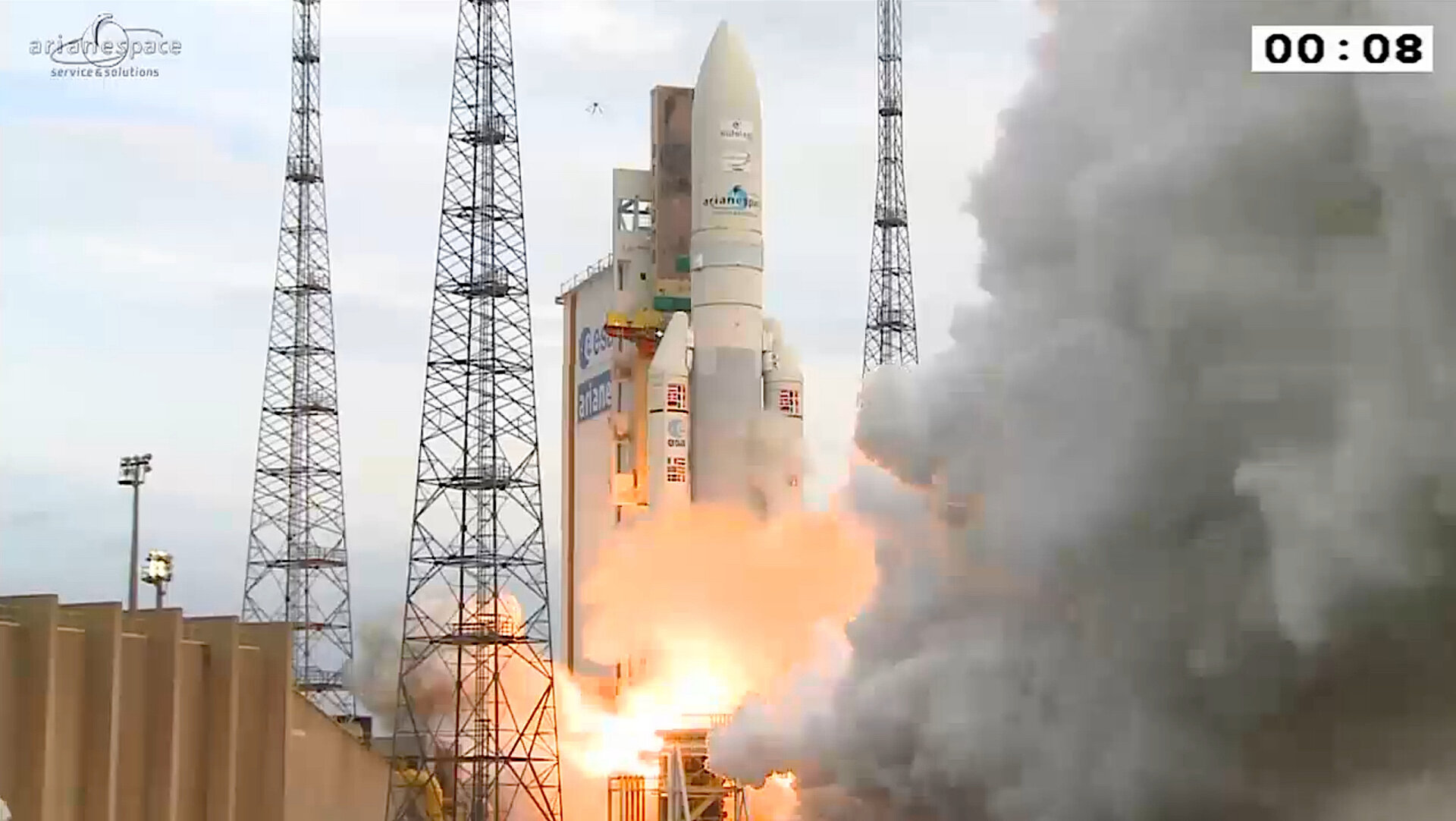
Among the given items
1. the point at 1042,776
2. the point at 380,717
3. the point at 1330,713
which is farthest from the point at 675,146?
the point at 1330,713

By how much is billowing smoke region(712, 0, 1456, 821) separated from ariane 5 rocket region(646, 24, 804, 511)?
1419 cm

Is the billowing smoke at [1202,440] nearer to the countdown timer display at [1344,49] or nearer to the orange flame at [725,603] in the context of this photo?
the countdown timer display at [1344,49]

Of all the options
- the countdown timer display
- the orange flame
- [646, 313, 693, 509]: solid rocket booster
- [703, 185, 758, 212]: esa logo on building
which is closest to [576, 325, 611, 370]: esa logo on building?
[646, 313, 693, 509]: solid rocket booster

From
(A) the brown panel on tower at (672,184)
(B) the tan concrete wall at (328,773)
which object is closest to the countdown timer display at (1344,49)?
(B) the tan concrete wall at (328,773)

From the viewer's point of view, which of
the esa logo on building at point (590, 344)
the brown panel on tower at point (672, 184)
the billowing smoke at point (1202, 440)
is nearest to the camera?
→ the billowing smoke at point (1202, 440)

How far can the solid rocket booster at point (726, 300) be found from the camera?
45.2 meters

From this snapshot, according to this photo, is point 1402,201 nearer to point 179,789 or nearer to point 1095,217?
point 1095,217

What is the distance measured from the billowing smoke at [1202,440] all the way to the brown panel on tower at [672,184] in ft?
63.2

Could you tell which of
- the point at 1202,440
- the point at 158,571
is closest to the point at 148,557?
the point at 158,571

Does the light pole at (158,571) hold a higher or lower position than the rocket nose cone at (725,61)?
lower

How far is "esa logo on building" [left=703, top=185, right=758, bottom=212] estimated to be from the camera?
→ 149 ft

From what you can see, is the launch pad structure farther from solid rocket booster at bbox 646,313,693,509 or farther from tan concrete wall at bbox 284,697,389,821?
tan concrete wall at bbox 284,697,389,821

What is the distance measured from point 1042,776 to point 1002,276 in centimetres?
667

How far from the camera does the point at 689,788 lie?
43.1 meters
